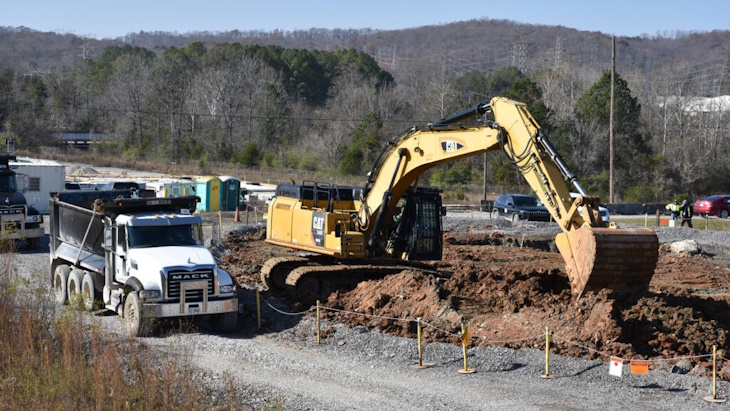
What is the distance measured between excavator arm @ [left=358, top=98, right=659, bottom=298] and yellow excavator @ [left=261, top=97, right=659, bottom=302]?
0.02 meters

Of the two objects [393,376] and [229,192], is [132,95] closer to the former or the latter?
[229,192]

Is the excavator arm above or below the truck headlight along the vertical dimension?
above

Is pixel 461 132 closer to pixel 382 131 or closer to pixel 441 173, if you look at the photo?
pixel 441 173

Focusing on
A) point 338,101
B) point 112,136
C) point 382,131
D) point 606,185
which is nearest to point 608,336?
point 606,185

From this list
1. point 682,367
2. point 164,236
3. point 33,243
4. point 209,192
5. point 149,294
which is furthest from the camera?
point 209,192

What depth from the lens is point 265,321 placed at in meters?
19.2

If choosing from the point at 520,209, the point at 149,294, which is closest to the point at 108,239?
the point at 149,294

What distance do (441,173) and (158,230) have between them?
175 ft

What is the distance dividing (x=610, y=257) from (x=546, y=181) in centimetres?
217

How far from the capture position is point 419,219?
23000mm

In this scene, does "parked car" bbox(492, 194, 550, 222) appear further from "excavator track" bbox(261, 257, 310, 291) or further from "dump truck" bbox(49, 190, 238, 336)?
"dump truck" bbox(49, 190, 238, 336)

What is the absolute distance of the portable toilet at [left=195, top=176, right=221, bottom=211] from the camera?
159ft

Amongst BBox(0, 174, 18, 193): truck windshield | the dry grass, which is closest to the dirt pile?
the dry grass

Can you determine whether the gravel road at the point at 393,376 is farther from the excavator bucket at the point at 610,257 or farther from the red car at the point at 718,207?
the red car at the point at 718,207
